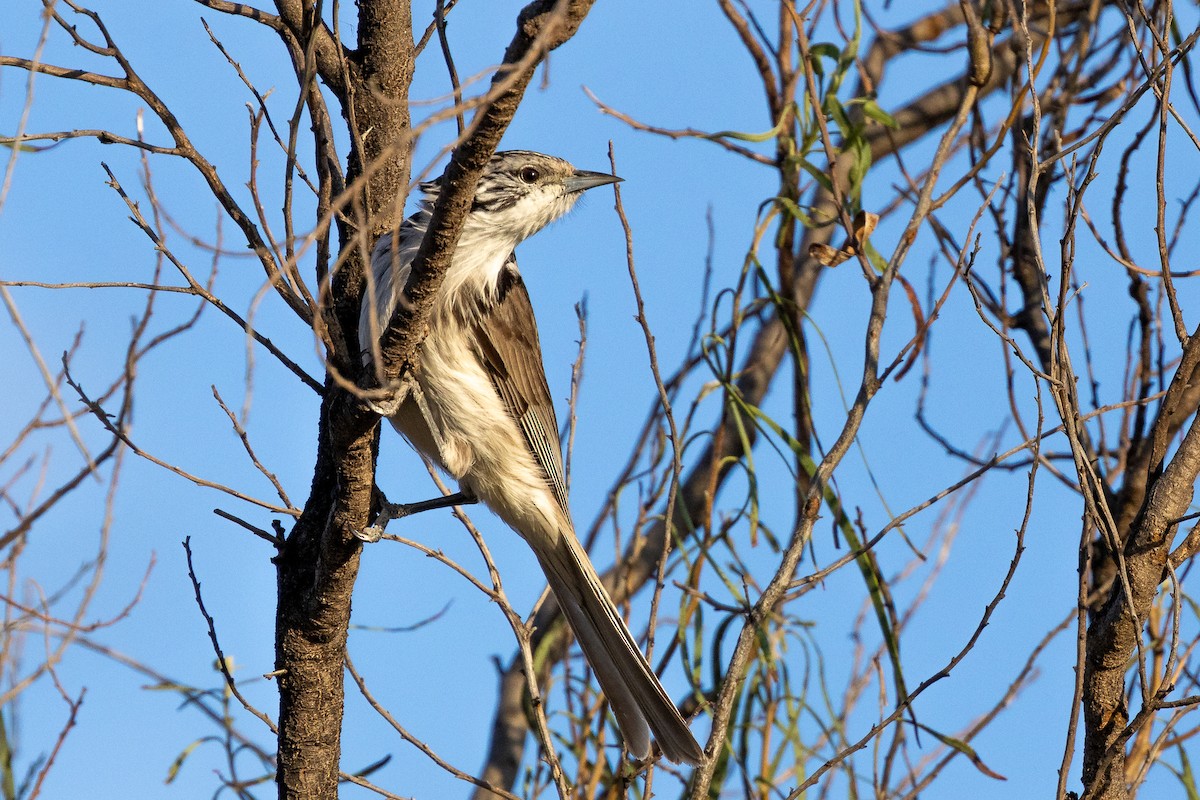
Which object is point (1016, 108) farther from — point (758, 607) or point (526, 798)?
point (526, 798)

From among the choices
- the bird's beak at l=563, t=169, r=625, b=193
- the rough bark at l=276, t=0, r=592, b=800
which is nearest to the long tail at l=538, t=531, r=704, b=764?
the rough bark at l=276, t=0, r=592, b=800

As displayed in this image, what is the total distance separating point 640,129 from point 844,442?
4.85ft

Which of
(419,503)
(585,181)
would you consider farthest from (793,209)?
(419,503)

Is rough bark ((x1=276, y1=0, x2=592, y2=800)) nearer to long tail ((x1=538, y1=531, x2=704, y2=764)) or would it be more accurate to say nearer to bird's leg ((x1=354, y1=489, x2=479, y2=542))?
bird's leg ((x1=354, y1=489, x2=479, y2=542))

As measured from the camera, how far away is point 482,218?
13.1 feet

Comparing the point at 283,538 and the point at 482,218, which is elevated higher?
the point at 482,218

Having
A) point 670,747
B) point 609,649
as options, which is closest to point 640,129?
point 609,649

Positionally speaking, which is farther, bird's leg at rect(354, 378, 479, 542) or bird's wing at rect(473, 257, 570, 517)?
bird's wing at rect(473, 257, 570, 517)

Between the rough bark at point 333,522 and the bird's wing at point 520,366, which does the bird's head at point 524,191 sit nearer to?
the bird's wing at point 520,366

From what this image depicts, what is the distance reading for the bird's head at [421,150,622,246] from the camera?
4.02m

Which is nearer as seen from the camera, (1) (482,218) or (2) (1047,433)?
(2) (1047,433)

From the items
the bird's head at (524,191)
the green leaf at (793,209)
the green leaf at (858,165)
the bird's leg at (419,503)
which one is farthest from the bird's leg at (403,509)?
the green leaf at (858,165)

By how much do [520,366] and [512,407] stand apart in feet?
0.50

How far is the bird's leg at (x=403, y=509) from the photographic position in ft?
10.7
